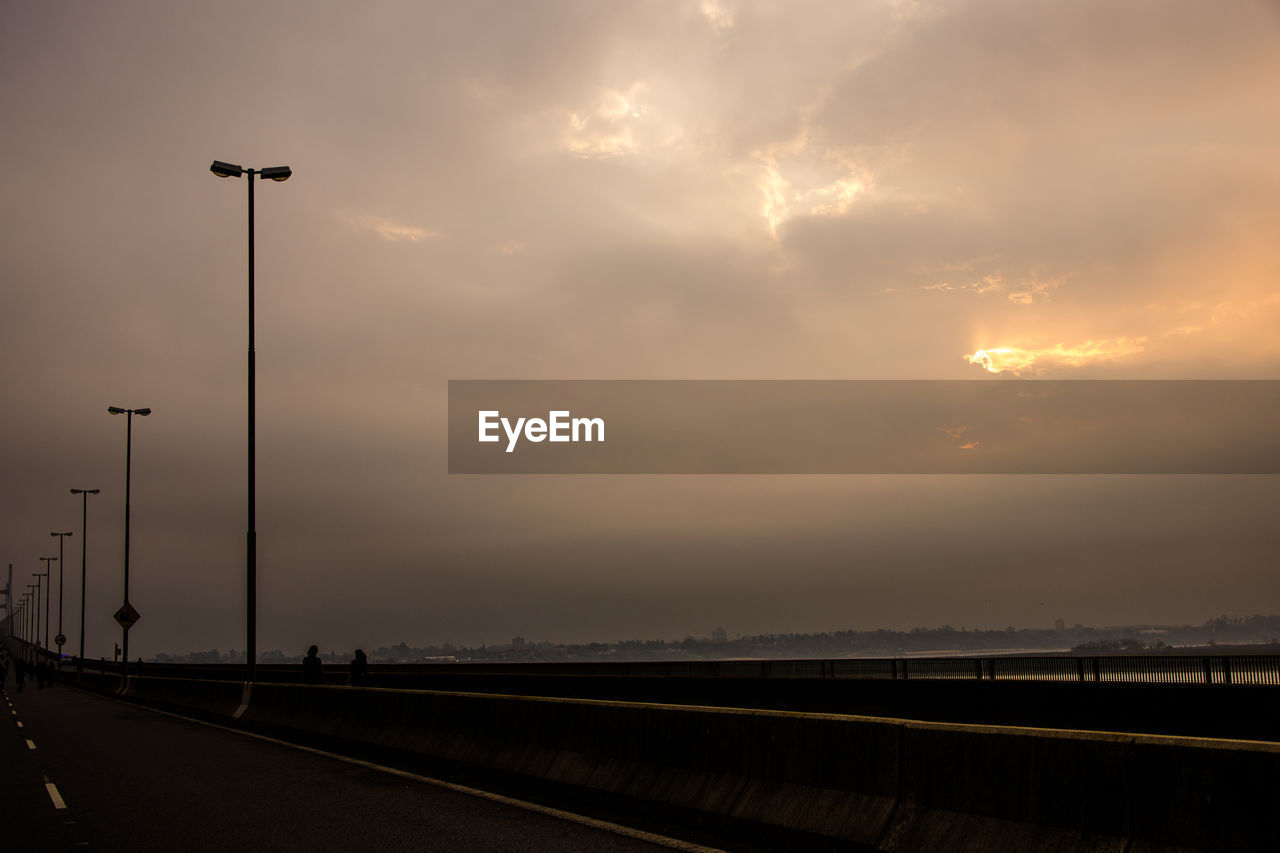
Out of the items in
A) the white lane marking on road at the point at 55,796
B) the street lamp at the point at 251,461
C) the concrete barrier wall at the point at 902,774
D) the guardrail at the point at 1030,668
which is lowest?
the guardrail at the point at 1030,668

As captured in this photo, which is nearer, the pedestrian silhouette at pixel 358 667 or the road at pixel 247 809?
the road at pixel 247 809

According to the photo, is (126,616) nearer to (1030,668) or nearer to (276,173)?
(276,173)

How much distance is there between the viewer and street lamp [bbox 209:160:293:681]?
25750mm

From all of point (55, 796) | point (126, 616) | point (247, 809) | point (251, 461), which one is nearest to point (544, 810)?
point (247, 809)

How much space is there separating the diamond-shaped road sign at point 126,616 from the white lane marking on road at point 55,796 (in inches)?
1481

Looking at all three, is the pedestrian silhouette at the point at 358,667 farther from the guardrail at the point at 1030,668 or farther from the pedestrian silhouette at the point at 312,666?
the guardrail at the point at 1030,668

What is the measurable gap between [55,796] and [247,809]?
3.16 m

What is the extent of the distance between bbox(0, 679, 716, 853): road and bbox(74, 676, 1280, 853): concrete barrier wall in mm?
1010

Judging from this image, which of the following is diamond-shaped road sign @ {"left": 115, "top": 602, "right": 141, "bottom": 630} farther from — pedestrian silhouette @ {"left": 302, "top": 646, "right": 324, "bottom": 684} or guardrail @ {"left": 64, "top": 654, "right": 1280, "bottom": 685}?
pedestrian silhouette @ {"left": 302, "top": 646, "right": 324, "bottom": 684}

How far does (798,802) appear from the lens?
8266mm

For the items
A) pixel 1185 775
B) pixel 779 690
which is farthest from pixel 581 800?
pixel 779 690

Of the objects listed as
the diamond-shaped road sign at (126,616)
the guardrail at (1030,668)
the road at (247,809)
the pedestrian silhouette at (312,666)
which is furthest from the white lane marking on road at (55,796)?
the diamond-shaped road sign at (126,616)

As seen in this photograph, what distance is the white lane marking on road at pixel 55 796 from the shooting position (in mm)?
11734

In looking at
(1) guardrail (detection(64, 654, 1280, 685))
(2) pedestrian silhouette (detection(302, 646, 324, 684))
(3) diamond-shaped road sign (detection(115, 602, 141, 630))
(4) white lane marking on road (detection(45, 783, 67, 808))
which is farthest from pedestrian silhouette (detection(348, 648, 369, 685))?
(3) diamond-shaped road sign (detection(115, 602, 141, 630))
